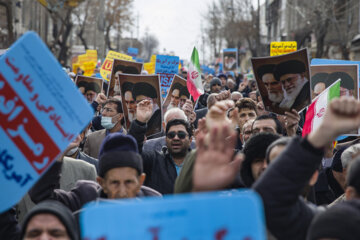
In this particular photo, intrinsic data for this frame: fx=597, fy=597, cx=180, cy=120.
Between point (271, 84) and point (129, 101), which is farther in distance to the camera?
point (129, 101)

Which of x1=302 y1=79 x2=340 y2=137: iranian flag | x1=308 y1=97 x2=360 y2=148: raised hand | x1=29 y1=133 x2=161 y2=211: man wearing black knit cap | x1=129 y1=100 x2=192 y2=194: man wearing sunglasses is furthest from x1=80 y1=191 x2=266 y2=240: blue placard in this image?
x1=302 y1=79 x2=340 y2=137: iranian flag

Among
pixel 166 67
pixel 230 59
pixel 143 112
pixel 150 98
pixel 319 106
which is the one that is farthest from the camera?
pixel 230 59

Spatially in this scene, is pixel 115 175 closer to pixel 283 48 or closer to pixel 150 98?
pixel 150 98

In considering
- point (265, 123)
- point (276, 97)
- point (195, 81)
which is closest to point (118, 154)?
point (265, 123)

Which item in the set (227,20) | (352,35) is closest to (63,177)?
(352,35)

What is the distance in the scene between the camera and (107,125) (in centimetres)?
652

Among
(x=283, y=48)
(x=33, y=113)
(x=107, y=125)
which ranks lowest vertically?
(x=107, y=125)

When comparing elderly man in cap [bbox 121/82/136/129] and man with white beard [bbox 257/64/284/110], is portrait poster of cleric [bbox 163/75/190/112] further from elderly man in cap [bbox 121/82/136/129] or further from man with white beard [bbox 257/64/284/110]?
man with white beard [bbox 257/64/284/110]

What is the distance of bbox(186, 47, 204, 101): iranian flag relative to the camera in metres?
8.43

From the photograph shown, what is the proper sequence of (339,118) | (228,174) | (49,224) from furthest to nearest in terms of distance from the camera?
1. (49,224)
2. (339,118)
3. (228,174)

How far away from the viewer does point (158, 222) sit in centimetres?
184

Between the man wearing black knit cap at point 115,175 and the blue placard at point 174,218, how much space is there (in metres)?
1.49

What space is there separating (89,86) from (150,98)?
9.27ft

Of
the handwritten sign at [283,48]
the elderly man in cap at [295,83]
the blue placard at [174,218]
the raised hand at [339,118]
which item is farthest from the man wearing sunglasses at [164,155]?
the handwritten sign at [283,48]
